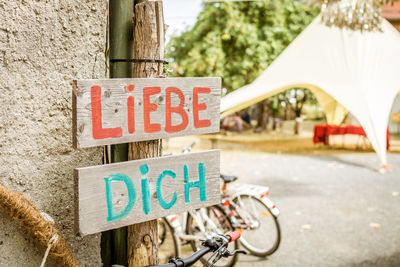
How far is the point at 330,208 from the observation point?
6.05m

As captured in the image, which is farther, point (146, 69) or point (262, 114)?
point (262, 114)

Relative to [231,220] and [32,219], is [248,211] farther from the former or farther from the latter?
[32,219]

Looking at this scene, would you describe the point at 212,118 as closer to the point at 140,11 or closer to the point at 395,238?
the point at 140,11

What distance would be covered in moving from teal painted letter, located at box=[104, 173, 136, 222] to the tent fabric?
21.4 ft

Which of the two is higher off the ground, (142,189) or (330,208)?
(142,189)

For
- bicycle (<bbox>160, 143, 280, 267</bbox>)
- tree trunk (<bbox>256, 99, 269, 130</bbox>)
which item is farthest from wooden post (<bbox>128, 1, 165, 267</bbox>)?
tree trunk (<bbox>256, 99, 269, 130</bbox>)

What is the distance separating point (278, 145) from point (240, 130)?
3618 mm

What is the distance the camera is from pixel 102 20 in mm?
1764

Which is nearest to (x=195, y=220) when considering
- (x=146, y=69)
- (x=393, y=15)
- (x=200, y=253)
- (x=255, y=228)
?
(x=255, y=228)

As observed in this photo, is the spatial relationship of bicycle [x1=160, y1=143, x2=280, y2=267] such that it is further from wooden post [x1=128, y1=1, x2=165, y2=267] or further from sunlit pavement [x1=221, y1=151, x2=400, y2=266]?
wooden post [x1=128, y1=1, x2=165, y2=267]

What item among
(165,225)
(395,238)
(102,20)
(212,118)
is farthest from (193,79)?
(395,238)

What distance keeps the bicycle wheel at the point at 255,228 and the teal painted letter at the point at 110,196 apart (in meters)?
2.86

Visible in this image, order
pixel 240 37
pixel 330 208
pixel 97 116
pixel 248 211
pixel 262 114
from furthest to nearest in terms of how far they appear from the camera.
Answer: pixel 262 114
pixel 240 37
pixel 330 208
pixel 248 211
pixel 97 116

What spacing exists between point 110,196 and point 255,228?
9.95 feet
